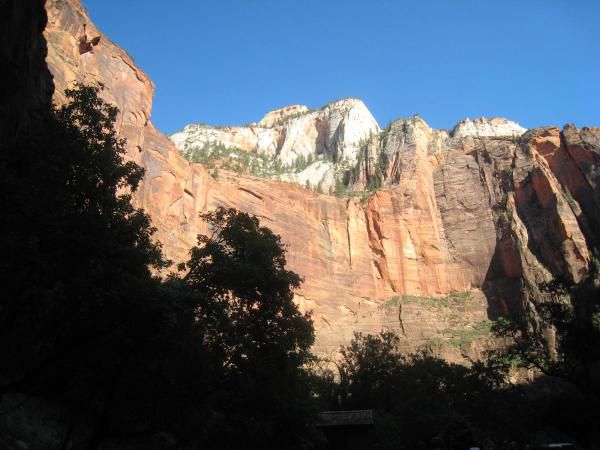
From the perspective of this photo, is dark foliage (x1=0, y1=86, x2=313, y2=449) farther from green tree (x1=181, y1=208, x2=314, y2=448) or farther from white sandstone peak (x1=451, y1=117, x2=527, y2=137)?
white sandstone peak (x1=451, y1=117, x2=527, y2=137)

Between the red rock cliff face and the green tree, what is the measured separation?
2608cm

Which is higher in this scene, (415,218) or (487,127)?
(487,127)

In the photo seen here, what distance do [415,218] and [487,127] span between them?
199ft

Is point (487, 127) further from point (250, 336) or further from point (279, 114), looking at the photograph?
point (250, 336)

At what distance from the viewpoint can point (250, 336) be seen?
14836mm

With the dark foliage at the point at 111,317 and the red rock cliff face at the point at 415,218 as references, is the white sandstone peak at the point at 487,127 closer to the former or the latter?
the red rock cliff face at the point at 415,218

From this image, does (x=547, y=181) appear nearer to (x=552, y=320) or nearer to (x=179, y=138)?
(x=552, y=320)

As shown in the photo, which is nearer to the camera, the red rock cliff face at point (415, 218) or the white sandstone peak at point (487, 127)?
the red rock cliff face at point (415, 218)

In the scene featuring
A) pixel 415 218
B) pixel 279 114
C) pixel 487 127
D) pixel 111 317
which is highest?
pixel 279 114

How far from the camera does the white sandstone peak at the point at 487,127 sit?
109 metres

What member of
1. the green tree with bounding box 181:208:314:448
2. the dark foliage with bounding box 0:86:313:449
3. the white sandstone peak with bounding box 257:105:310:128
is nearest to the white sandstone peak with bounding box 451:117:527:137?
the white sandstone peak with bounding box 257:105:310:128

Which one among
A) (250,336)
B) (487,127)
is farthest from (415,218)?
(487,127)

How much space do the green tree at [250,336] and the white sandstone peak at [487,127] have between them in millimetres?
100477

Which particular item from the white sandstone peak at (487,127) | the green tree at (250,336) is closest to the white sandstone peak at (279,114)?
the white sandstone peak at (487,127)
